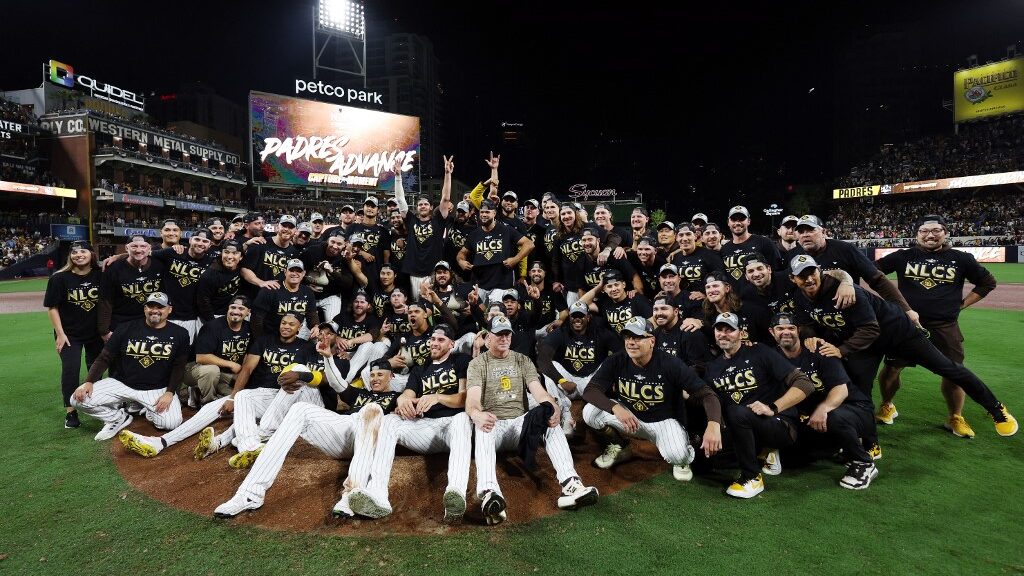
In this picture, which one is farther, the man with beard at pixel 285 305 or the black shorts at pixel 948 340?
the man with beard at pixel 285 305

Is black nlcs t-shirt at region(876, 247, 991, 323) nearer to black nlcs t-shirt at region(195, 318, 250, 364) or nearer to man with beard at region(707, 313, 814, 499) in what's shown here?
man with beard at region(707, 313, 814, 499)

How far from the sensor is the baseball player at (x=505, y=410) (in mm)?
4238

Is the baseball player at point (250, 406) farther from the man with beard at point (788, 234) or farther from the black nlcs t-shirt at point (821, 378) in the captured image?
the man with beard at point (788, 234)

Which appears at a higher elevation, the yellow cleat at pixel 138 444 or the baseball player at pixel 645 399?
the baseball player at pixel 645 399

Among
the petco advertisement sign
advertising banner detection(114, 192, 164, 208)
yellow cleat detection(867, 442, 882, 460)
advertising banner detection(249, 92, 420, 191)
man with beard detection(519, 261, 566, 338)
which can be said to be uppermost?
the petco advertisement sign

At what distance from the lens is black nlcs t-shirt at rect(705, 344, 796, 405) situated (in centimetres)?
477

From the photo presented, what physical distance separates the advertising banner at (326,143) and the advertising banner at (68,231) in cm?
1551

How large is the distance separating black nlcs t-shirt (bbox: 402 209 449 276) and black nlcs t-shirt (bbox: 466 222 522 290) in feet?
2.04

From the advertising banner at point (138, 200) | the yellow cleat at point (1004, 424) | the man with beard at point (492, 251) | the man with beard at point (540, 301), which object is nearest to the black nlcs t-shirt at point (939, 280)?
the yellow cleat at point (1004, 424)

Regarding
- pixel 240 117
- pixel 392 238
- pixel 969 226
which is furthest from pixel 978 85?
pixel 240 117

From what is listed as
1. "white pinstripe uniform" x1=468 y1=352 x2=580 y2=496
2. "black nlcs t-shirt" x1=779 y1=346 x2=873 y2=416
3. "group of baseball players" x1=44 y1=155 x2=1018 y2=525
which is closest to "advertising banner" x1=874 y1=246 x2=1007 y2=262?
"group of baseball players" x1=44 y1=155 x2=1018 y2=525

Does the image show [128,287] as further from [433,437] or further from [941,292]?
[941,292]

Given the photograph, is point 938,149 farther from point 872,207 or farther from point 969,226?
point 969,226


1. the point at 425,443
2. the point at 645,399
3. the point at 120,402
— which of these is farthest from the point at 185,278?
the point at 645,399
